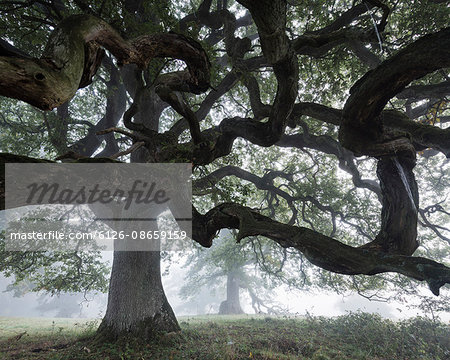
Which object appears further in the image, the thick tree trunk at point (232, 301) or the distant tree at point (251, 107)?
the thick tree trunk at point (232, 301)

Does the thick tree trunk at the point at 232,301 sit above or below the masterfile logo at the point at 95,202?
below

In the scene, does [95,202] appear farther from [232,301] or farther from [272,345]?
[232,301]

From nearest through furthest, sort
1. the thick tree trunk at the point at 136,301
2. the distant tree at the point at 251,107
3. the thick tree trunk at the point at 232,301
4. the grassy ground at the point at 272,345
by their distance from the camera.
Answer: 1. the distant tree at the point at 251,107
2. the grassy ground at the point at 272,345
3. the thick tree trunk at the point at 136,301
4. the thick tree trunk at the point at 232,301

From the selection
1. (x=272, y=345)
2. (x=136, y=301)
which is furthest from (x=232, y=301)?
(x=136, y=301)

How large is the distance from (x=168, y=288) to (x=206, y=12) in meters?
103

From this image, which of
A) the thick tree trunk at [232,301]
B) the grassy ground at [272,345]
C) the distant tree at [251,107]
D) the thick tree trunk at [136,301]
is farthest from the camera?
the thick tree trunk at [232,301]

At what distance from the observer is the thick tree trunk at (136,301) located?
664cm

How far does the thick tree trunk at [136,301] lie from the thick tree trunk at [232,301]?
21096 mm

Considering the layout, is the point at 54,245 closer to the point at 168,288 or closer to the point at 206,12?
the point at 206,12

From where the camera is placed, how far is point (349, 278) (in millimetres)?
10812

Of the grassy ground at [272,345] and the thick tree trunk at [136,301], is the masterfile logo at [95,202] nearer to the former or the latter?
the thick tree trunk at [136,301]

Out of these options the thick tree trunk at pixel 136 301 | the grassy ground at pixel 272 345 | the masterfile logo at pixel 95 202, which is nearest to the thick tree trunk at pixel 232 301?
the grassy ground at pixel 272 345

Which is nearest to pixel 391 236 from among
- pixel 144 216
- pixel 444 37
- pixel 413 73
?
pixel 413 73

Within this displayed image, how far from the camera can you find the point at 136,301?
23.0 feet
